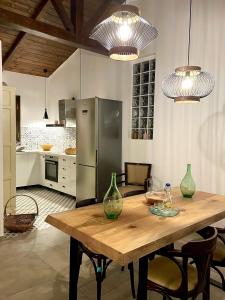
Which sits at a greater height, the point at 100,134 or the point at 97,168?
the point at 100,134

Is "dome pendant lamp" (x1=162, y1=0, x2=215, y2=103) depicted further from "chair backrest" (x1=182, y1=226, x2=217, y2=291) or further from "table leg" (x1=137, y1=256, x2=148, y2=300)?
"table leg" (x1=137, y1=256, x2=148, y2=300)

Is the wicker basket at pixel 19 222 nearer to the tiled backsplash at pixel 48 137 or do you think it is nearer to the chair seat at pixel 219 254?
the chair seat at pixel 219 254

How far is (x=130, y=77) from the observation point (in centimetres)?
445

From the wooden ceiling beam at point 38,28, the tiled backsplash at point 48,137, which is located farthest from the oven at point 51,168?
the wooden ceiling beam at point 38,28

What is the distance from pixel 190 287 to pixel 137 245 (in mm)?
519

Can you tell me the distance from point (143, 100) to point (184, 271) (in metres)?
3.30

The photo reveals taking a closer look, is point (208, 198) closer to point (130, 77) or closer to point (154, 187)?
point (154, 187)

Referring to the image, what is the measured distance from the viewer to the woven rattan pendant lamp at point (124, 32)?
5.35 ft

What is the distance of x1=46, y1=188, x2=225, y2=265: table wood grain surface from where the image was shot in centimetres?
135

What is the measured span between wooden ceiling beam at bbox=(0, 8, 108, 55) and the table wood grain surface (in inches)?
105

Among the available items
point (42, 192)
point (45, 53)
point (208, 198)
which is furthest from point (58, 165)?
point (208, 198)

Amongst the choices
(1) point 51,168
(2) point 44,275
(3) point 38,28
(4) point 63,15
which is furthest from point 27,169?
(2) point 44,275

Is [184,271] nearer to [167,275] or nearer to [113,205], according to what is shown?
[167,275]

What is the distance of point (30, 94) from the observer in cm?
629
